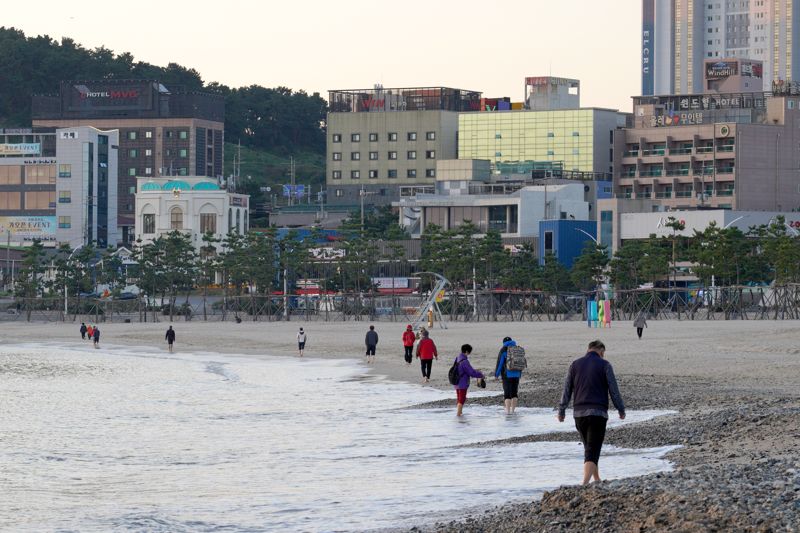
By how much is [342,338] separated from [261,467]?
5623 cm

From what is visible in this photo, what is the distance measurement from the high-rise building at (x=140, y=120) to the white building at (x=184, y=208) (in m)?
29.7

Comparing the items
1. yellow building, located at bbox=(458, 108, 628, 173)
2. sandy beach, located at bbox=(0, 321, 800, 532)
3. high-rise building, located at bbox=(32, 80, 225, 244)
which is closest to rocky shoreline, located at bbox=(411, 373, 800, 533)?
sandy beach, located at bbox=(0, 321, 800, 532)

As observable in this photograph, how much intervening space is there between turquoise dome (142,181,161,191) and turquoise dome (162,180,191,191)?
3.12 feet

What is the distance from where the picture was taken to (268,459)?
2630 centimetres

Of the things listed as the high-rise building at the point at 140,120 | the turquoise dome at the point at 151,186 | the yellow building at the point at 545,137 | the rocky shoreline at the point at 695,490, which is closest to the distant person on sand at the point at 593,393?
the rocky shoreline at the point at 695,490

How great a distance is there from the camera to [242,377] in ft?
171

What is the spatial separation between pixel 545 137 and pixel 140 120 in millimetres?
57235

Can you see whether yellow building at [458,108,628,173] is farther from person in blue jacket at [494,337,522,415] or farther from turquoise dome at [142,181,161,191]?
person in blue jacket at [494,337,522,415]

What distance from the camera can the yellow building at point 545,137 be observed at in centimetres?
17338

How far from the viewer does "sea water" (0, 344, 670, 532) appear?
20.2m

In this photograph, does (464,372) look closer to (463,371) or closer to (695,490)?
(463,371)

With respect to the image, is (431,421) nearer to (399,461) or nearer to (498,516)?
(399,461)

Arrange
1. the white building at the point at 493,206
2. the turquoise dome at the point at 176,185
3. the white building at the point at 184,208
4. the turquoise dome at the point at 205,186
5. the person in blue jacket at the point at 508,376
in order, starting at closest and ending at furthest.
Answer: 1. the person in blue jacket at the point at 508,376
2. the white building at the point at 493,206
3. the white building at the point at 184,208
4. the turquoise dome at the point at 205,186
5. the turquoise dome at the point at 176,185

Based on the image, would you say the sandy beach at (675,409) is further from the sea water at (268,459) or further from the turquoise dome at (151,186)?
the turquoise dome at (151,186)
